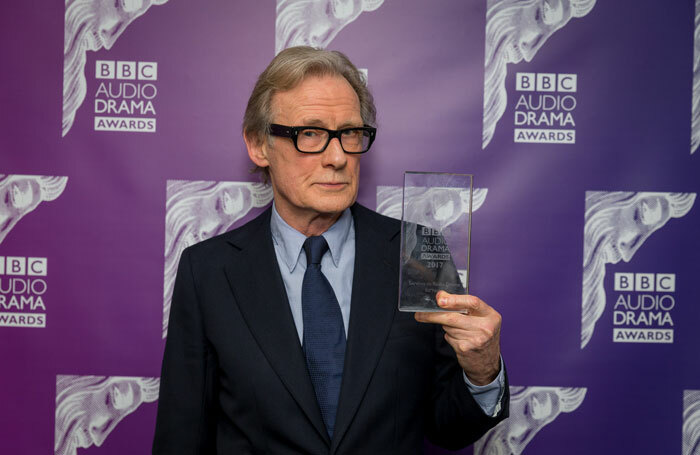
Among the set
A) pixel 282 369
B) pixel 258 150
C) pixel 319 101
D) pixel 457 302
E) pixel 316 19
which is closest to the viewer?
pixel 457 302

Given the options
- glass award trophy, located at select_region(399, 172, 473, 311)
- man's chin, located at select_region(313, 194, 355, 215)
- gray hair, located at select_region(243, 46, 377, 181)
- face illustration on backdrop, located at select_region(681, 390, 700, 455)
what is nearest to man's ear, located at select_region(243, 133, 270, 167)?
gray hair, located at select_region(243, 46, 377, 181)

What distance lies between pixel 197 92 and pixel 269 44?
0.90 feet

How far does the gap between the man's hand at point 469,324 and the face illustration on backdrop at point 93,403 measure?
1101mm

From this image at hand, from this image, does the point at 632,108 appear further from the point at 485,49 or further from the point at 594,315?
the point at 594,315

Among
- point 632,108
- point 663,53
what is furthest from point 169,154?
point 663,53

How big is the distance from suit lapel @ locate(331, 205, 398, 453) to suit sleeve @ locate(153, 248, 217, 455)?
1.16ft

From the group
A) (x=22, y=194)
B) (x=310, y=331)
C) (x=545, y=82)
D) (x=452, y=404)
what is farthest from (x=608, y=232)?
(x=22, y=194)

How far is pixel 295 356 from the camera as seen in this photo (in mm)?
1177

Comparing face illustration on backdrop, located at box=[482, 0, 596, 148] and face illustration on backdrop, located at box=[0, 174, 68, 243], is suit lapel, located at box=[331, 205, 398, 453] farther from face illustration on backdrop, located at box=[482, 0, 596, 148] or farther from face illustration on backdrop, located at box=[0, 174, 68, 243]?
face illustration on backdrop, located at box=[0, 174, 68, 243]

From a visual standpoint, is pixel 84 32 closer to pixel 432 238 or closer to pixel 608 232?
pixel 432 238

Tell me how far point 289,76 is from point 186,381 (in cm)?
76

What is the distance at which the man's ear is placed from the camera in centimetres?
141

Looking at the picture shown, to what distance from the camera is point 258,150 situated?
1430 millimetres

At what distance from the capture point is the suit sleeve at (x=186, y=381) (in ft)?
4.24
